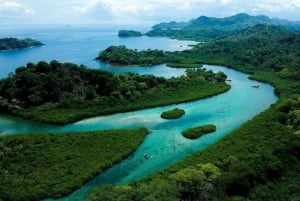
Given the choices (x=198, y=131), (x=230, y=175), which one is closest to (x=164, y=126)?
(x=198, y=131)

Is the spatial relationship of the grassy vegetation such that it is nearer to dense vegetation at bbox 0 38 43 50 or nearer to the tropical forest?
the tropical forest

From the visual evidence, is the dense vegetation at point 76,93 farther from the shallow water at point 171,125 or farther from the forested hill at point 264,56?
the forested hill at point 264,56

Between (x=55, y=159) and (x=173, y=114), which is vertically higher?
(x=173, y=114)

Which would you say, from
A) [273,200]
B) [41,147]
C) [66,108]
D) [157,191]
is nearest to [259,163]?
[273,200]

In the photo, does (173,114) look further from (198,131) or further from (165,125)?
(198,131)

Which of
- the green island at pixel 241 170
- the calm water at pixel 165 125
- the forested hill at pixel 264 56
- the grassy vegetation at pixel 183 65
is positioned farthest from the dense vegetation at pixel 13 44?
the green island at pixel 241 170

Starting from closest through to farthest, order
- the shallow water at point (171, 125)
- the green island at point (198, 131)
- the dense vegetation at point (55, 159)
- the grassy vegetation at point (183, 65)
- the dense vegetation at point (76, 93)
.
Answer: the dense vegetation at point (55, 159)
the shallow water at point (171, 125)
the green island at point (198, 131)
the dense vegetation at point (76, 93)
the grassy vegetation at point (183, 65)

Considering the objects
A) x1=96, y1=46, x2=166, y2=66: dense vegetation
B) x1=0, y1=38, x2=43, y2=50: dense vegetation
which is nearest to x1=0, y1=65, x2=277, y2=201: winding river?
x1=96, y1=46, x2=166, y2=66: dense vegetation
